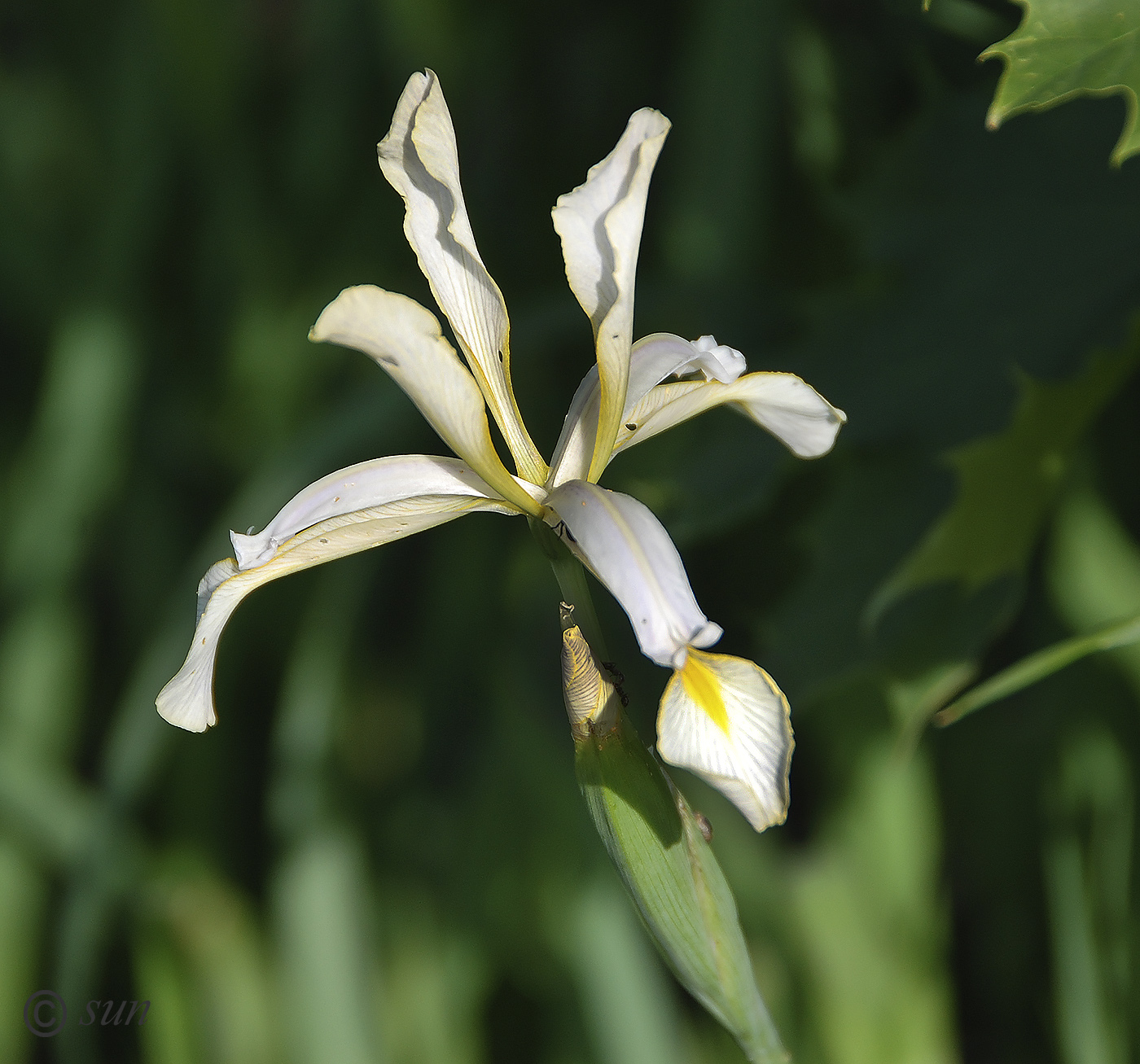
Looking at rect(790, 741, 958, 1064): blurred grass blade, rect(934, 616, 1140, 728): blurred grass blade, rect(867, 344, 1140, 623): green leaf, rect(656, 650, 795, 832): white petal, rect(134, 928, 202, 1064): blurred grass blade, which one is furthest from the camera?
rect(134, 928, 202, 1064): blurred grass blade

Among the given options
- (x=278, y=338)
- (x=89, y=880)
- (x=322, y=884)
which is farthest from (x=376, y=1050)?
(x=278, y=338)

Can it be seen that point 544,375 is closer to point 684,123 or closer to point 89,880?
point 684,123

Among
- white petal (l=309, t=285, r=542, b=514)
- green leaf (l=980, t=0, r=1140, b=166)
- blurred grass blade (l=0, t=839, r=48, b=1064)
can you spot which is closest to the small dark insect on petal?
white petal (l=309, t=285, r=542, b=514)

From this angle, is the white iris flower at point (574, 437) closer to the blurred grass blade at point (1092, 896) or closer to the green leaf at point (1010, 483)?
the green leaf at point (1010, 483)

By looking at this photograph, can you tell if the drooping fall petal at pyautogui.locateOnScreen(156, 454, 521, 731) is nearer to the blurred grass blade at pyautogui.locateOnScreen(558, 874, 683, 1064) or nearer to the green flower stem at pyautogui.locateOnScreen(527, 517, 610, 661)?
the green flower stem at pyautogui.locateOnScreen(527, 517, 610, 661)

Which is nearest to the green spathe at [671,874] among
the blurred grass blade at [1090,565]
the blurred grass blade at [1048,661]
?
the blurred grass blade at [1048,661]

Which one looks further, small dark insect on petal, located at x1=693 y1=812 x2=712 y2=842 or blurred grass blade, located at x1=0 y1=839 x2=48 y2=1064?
blurred grass blade, located at x1=0 y1=839 x2=48 y2=1064
